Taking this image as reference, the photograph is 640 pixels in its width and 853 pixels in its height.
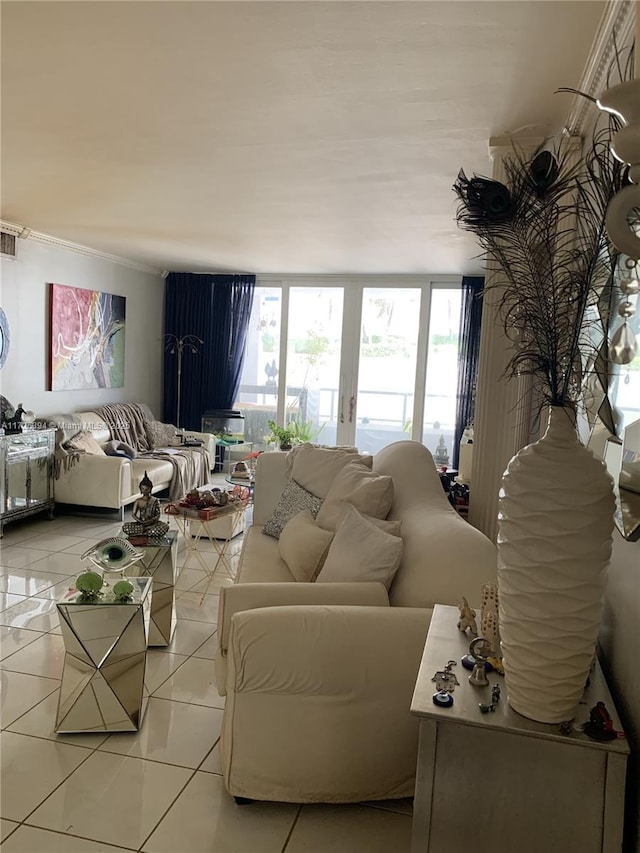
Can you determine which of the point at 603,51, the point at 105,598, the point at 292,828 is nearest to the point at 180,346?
the point at 105,598

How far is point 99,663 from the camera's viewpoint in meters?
2.36

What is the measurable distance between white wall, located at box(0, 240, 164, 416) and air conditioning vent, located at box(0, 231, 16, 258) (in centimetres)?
7

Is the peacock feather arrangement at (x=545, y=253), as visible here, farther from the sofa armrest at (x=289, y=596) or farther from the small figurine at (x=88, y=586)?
the small figurine at (x=88, y=586)

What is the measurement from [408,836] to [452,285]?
6266 mm

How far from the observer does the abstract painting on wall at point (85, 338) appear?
19.9 ft

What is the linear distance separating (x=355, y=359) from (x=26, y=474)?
398cm

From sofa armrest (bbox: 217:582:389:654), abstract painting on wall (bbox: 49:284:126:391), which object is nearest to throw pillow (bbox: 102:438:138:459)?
abstract painting on wall (bbox: 49:284:126:391)

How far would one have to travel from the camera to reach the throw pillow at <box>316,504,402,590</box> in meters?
2.32

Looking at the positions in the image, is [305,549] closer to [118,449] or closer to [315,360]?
[118,449]

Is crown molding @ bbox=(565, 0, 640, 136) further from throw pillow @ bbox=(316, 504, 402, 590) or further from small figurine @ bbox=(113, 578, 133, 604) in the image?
small figurine @ bbox=(113, 578, 133, 604)

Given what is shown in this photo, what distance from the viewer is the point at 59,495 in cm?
546

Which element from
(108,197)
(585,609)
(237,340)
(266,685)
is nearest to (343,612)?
(266,685)

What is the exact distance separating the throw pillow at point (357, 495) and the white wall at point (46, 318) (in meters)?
3.60

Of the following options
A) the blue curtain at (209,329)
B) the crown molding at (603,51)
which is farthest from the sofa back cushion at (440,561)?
the blue curtain at (209,329)
